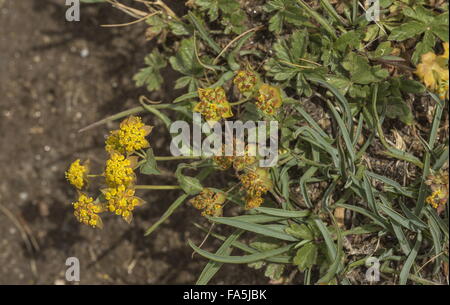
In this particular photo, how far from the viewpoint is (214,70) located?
2051 mm

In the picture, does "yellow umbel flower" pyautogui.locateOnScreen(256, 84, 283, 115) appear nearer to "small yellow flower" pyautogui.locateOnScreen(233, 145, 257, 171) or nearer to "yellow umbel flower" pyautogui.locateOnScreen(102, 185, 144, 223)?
"small yellow flower" pyautogui.locateOnScreen(233, 145, 257, 171)

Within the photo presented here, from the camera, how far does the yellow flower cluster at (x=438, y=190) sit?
5.56 ft

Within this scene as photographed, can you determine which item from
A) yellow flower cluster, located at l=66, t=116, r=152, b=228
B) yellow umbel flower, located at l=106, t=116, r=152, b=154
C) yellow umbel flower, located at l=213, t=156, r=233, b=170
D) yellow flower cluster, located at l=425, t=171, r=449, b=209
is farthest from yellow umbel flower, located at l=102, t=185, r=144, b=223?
yellow flower cluster, located at l=425, t=171, r=449, b=209

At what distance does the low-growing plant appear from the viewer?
174cm

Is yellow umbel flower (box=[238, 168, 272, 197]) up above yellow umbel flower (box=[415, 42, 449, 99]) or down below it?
below

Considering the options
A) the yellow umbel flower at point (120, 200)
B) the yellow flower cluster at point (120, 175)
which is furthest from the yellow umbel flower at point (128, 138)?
the yellow umbel flower at point (120, 200)

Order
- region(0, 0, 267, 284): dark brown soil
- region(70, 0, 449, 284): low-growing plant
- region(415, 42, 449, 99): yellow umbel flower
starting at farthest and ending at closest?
region(0, 0, 267, 284): dark brown soil → region(70, 0, 449, 284): low-growing plant → region(415, 42, 449, 99): yellow umbel flower

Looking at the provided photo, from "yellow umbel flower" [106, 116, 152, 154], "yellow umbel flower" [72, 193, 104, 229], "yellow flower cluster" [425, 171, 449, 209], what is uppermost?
"yellow umbel flower" [106, 116, 152, 154]

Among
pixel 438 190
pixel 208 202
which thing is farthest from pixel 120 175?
pixel 438 190

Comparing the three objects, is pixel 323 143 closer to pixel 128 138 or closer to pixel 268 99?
pixel 268 99

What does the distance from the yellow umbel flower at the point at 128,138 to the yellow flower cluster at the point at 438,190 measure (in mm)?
1047

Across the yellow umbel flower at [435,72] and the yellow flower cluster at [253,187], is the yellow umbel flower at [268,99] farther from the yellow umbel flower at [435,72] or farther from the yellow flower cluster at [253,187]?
the yellow umbel flower at [435,72]

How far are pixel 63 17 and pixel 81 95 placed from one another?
1.51 feet

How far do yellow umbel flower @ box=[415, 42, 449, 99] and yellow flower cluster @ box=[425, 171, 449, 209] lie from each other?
11.8 inches
